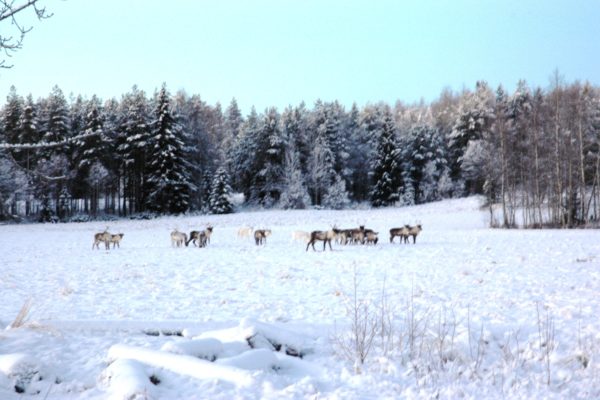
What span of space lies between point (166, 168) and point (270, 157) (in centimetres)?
1467

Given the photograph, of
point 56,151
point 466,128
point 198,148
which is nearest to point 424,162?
point 466,128

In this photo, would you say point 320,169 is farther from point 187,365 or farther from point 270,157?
point 187,365

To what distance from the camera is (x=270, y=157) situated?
197ft

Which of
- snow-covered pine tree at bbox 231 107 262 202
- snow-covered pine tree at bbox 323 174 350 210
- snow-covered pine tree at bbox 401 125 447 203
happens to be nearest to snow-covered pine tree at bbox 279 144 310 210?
snow-covered pine tree at bbox 323 174 350 210

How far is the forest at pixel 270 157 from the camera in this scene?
4084cm

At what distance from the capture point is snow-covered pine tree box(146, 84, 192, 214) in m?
50.7

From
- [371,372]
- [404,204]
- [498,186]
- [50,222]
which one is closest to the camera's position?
[371,372]

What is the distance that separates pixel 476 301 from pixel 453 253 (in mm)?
10062

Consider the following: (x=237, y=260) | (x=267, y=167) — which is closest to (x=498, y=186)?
(x=267, y=167)

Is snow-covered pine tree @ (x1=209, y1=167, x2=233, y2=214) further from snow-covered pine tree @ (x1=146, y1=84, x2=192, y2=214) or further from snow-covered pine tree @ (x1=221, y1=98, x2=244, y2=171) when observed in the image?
snow-covered pine tree @ (x1=221, y1=98, x2=244, y2=171)

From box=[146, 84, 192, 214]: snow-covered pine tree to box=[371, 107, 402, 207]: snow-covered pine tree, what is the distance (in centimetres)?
2470

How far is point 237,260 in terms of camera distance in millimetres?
17453

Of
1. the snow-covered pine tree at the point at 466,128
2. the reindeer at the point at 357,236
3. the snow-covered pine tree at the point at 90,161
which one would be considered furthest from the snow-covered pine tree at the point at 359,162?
the reindeer at the point at 357,236

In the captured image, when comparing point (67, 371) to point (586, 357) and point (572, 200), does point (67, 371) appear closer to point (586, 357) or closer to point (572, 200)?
point (586, 357)
